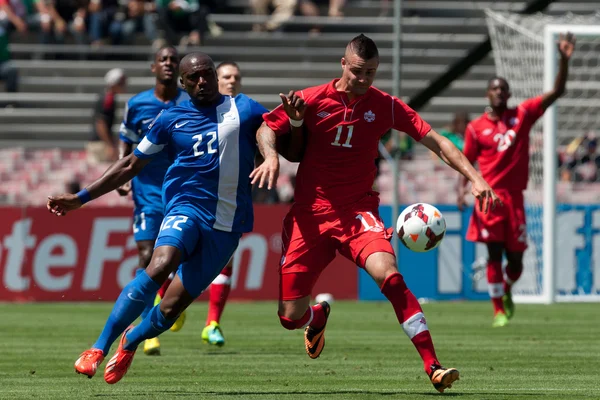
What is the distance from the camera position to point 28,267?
19531mm

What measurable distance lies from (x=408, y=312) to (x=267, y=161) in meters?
1.36

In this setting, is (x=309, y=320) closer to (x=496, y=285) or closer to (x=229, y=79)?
(x=229, y=79)

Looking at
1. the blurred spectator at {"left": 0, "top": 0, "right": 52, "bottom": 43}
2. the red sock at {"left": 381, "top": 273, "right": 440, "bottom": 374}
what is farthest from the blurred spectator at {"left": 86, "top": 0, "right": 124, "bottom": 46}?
the red sock at {"left": 381, "top": 273, "right": 440, "bottom": 374}

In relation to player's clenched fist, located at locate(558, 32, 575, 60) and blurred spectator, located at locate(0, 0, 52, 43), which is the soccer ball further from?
blurred spectator, located at locate(0, 0, 52, 43)

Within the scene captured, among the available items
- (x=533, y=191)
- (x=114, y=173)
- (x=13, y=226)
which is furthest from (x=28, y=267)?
(x=114, y=173)

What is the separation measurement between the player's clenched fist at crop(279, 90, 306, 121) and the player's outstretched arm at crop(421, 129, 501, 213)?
87 cm

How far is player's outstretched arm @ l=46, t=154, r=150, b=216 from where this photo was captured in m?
8.84

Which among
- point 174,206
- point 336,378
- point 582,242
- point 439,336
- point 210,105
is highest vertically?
point 210,105

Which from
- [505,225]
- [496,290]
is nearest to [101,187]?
[496,290]

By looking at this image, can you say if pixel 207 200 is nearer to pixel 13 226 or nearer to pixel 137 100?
pixel 137 100

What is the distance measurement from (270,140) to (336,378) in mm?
1878

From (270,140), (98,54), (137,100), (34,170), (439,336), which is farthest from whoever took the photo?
(98,54)

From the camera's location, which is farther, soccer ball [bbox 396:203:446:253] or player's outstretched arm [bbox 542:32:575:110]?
player's outstretched arm [bbox 542:32:575:110]

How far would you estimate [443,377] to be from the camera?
7.89 m
